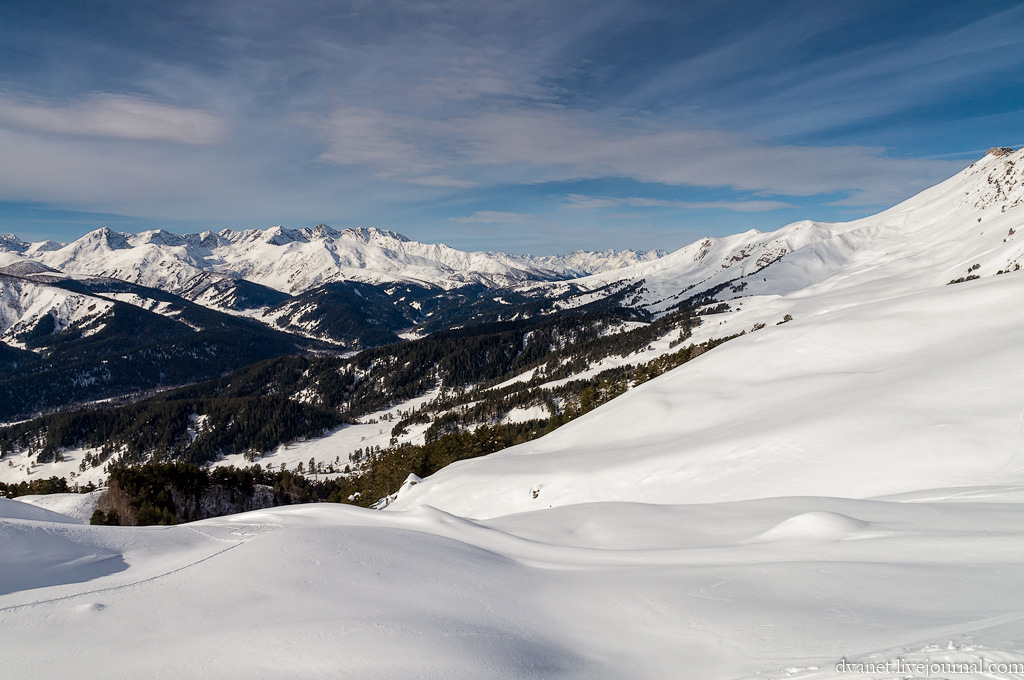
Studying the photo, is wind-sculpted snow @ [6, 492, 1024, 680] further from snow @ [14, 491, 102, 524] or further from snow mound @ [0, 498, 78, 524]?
snow @ [14, 491, 102, 524]

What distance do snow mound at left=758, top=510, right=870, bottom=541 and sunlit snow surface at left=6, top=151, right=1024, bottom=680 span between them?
2.3 inches

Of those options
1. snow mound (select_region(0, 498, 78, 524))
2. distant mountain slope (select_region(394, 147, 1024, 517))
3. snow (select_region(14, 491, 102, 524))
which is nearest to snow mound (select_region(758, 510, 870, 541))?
distant mountain slope (select_region(394, 147, 1024, 517))

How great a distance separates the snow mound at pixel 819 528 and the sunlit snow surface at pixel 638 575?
2.3 inches

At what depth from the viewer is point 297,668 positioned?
618 cm

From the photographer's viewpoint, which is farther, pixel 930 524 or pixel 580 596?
pixel 930 524

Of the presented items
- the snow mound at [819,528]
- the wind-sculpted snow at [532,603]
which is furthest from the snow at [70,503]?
the snow mound at [819,528]

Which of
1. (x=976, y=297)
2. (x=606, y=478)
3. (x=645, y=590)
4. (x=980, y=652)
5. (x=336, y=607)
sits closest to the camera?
(x=980, y=652)

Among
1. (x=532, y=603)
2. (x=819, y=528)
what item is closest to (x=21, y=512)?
(x=532, y=603)

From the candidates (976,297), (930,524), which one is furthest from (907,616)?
(976,297)

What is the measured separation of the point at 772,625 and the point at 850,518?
23.5 feet

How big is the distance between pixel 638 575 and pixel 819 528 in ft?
17.9

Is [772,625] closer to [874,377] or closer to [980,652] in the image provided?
[980,652]

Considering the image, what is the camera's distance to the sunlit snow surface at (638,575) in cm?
653

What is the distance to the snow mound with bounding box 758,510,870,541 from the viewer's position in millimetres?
11594
